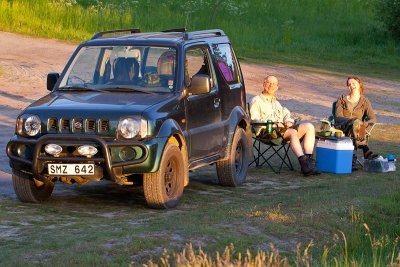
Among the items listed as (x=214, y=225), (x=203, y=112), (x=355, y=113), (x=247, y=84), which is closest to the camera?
(x=214, y=225)

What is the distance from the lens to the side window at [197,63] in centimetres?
1163

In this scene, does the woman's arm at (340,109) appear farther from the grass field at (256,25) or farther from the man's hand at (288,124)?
the grass field at (256,25)

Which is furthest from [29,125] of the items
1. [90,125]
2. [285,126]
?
[285,126]

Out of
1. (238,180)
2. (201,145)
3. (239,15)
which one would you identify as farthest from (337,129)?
(239,15)

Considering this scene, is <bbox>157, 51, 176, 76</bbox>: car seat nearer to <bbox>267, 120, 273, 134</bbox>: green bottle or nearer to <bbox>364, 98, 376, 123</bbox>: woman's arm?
<bbox>267, 120, 273, 134</bbox>: green bottle

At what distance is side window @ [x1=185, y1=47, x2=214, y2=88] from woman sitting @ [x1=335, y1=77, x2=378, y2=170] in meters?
2.78

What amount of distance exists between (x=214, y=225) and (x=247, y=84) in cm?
1538

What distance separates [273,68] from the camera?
28172mm

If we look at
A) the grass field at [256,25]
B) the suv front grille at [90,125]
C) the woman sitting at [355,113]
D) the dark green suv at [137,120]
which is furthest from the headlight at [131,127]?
the grass field at [256,25]

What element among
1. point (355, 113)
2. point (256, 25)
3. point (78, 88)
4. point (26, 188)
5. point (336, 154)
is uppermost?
point (78, 88)

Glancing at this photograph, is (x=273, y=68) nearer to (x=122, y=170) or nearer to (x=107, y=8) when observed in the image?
(x=107, y=8)

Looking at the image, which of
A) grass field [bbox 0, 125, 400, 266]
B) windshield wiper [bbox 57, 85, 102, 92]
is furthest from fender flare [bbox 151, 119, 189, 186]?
windshield wiper [bbox 57, 85, 102, 92]

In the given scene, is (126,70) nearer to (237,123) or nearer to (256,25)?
(237,123)

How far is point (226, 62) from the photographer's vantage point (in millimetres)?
12781
